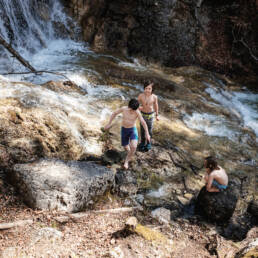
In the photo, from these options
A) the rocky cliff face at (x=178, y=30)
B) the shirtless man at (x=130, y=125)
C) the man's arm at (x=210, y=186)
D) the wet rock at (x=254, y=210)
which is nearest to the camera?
the man's arm at (x=210, y=186)

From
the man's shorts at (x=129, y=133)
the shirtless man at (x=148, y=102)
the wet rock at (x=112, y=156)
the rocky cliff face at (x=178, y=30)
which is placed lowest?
the wet rock at (x=112, y=156)

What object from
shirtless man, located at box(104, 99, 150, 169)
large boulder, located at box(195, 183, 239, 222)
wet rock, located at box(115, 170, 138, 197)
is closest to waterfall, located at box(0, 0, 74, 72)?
shirtless man, located at box(104, 99, 150, 169)

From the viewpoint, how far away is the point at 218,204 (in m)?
4.30

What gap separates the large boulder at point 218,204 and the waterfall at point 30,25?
7580mm

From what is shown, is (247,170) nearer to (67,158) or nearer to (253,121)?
(253,121)

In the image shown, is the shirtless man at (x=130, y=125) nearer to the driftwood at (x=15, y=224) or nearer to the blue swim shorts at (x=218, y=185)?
the blue swim shorts at (x=218, y=185)

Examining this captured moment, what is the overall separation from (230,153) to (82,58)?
23.4 ft

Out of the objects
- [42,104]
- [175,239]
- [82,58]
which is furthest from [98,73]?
[175,239]

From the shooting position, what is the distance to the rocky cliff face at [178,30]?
12.3 m

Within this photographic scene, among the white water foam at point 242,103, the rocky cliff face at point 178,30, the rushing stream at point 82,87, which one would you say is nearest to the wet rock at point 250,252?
the rushing stream at point 82,87

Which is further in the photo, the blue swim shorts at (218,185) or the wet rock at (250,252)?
the blue swim shorts at (218,185)

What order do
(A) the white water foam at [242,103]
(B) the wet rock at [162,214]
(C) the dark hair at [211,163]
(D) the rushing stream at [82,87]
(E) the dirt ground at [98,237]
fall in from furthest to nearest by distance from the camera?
(A) the white water foam at [242,103]
(D) the rushing stream at [82,87]
(C) the dark hair at [211,163]
(B) the wet rock at [162,214]
(E) the dirt ground at [98,237]

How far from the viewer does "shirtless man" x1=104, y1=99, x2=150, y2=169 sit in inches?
178

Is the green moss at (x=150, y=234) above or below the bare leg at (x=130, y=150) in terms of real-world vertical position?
below
